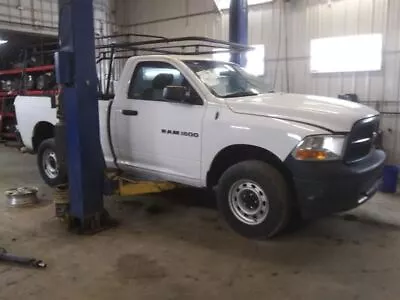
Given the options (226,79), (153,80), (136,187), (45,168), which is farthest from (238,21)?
(136,187)

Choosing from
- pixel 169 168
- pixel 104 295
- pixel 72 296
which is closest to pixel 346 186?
pixel 169 168

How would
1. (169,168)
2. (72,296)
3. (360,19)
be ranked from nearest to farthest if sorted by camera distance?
(72,296)
(169,168)
(360,19)

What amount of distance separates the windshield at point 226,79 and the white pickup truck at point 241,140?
0.02 metres

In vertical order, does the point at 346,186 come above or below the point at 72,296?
above

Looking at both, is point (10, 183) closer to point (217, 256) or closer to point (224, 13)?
point (217, 256)

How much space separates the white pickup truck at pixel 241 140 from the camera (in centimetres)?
355

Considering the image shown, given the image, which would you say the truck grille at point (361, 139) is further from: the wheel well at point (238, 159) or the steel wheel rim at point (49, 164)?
the steel wheel rim at point (49, 164)

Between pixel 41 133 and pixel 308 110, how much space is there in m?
4.29

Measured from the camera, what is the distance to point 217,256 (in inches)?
142

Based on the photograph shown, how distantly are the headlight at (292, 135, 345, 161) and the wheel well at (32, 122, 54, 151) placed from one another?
13.4ft

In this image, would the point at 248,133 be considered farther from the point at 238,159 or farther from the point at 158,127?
the point at 158,127

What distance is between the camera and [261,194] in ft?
12.7

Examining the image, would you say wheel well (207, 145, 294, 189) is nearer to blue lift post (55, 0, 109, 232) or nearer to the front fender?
the front fender

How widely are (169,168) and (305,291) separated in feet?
6.67
